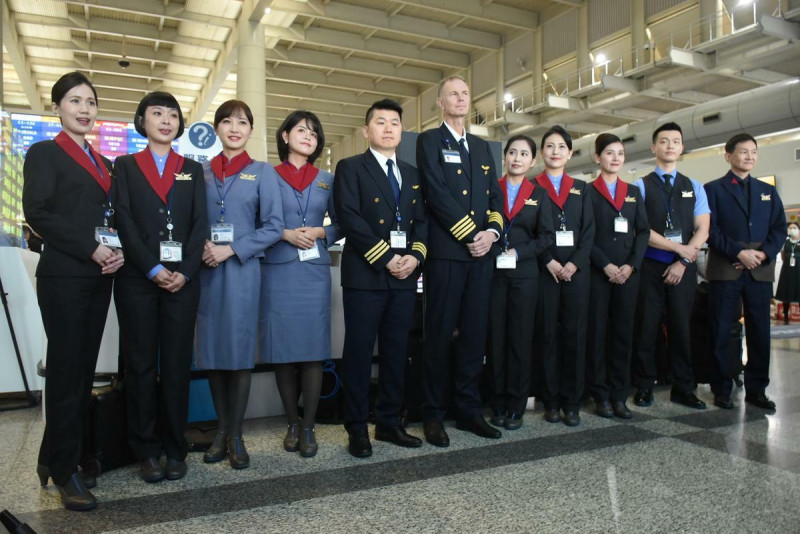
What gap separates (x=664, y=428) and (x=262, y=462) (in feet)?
6.79

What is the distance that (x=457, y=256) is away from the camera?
2.89 m

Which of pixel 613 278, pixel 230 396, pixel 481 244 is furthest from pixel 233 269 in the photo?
pixel 613 278

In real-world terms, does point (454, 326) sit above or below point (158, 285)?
below

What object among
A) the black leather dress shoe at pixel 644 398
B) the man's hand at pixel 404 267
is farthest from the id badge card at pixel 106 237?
the black leather dress shoe at pixel 644 398

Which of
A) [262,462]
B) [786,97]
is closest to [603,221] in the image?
[262,462]

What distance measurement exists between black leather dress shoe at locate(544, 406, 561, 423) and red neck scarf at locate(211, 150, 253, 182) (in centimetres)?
209

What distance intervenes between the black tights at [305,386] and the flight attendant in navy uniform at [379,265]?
14 cm

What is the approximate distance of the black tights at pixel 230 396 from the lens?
2607 mm

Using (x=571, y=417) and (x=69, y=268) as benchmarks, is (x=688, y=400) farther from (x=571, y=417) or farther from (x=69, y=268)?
(x=69, y=268)

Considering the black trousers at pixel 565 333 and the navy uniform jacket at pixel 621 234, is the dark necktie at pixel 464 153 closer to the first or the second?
the black trousers at pixel 565 333

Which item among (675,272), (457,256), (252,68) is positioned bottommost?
(675,272)

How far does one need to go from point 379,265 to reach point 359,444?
2.70 ft

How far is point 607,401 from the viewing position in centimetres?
344

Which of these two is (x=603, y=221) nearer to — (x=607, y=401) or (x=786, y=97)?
(x=607, y=401)
